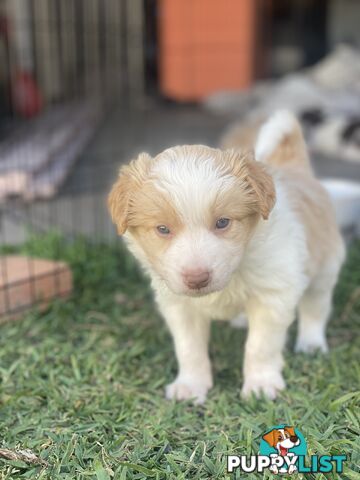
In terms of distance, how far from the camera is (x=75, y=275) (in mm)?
4598

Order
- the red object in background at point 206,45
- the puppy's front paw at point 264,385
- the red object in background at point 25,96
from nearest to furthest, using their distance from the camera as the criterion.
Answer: the puppy's front paw at point 264,385, the red object in background at point 25,96, the red object in background at point 206,45

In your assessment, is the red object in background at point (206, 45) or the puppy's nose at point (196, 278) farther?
the red object in background at point (206, 45)

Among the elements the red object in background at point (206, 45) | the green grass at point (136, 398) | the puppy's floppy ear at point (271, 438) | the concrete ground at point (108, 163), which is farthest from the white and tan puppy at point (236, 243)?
the red object in background at point (206, 45)

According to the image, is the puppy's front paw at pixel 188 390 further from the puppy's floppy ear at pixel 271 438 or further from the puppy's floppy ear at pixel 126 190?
the puppy's floppy ear at pixel 126 190

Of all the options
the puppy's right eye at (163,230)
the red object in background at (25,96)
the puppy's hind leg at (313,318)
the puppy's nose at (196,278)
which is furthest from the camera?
the red object in background at (25,96)

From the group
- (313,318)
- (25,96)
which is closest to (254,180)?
(313,318)

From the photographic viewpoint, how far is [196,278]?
7.95ft

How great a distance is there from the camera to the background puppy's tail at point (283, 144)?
11.7 feet

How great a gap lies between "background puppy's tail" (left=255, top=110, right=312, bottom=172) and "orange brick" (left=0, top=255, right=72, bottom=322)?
1.55m

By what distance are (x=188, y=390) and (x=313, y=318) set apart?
0.86 metres

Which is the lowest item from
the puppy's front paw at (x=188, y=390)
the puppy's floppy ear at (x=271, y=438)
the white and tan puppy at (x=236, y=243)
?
the puppy's front paw at (x=188, y=390)

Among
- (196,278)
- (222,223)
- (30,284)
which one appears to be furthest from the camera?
(30,284)

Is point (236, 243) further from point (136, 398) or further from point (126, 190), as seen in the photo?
point (136, 398)

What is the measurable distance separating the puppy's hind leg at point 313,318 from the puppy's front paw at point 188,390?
Answer: 69cm
